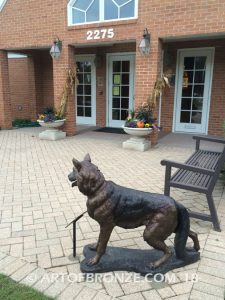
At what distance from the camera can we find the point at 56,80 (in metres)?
8.26

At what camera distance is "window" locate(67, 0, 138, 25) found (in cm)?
687

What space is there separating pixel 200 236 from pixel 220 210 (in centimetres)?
77

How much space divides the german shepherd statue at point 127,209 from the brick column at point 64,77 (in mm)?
6285

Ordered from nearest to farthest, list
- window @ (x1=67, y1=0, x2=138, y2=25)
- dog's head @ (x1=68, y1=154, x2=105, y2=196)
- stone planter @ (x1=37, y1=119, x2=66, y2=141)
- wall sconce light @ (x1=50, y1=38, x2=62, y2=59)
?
dog's head @ (x1=68, y1=154, x2=105, y2=196) → window @ (x1=67, y1=0, x2=138, y2=25) → wall sconce light @ (x1=50, y1=38, x2=62, y2=59) → stone planter @ (x1=37, y1=119, x2=66, y2=141)

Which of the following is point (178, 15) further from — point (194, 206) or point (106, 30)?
point (194, 206)

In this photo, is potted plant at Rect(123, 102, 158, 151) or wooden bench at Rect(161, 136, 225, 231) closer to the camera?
wooden bench at Rect(161, 136, 225, 231)

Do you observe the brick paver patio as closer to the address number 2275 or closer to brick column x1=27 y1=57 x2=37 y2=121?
the address number 2275

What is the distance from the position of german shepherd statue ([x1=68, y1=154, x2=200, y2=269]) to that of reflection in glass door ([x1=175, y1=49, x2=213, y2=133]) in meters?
6.79

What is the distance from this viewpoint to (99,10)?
719cm

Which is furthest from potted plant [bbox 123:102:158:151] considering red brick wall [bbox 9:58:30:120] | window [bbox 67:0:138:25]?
red brick wall [bbox 9:58:30:120]

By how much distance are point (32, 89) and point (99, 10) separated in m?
5.16

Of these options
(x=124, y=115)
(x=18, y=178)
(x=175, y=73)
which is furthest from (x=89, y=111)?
(x=18, y=178)

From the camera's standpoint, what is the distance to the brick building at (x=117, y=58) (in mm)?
6484

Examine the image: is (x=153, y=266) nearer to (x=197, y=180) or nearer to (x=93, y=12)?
(x=197, y=180)
